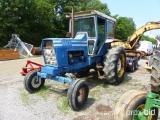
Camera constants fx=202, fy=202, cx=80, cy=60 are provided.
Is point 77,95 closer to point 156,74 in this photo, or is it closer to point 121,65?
point 156,74

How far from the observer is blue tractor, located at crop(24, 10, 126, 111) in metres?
5.20

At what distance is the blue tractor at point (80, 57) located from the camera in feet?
17.1

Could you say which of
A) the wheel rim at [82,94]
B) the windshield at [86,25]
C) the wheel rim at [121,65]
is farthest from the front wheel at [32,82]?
the wheel rim at [121,65]

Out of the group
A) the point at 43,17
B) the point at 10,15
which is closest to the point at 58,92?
the point at 10,15

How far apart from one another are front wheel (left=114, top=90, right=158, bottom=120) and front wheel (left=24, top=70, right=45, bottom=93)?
3.40 metres

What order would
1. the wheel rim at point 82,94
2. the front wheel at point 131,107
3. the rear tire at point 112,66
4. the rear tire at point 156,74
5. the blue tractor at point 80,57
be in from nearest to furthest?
the rear tire at point 156,74
the front wheel at point 131,107
the wheel rim at point 82,94
the blue tractor at point 80,57
the rear tire at point 112,66

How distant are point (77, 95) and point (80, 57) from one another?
1.89 meters

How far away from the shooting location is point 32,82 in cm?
608

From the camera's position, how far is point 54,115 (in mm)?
4570

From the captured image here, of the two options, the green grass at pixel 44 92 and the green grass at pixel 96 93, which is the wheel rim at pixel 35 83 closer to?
the green grass at pixel 44 92

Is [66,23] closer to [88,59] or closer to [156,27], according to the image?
[156,27]

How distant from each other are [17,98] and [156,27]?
6627 millimetres

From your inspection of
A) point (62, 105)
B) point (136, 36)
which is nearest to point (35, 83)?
point (62, 105)

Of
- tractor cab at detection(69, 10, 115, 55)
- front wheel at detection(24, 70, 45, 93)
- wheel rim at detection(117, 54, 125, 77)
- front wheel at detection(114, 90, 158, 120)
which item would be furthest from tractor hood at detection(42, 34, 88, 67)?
front wheel at detection(114, 90, 158, 120)
